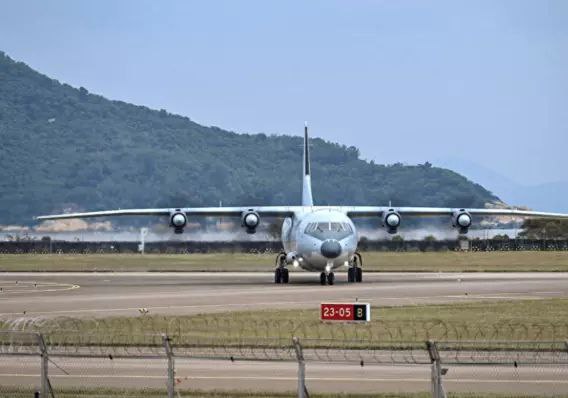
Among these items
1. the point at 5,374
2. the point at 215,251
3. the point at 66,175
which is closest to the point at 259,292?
the point at 5,374

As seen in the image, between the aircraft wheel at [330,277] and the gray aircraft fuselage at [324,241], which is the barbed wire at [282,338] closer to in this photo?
the gray aircraft fuselage at [324,241]

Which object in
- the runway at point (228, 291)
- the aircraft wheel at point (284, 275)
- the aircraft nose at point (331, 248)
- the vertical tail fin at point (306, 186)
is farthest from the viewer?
the vertical tail fin at point (306, 186)

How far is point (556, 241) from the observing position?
85.9 meters

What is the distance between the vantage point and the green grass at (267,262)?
64.7 m

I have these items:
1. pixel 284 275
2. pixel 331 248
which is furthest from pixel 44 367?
pixel 284 275

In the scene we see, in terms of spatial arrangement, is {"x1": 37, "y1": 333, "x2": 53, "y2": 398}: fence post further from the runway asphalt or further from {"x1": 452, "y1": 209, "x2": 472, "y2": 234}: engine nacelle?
{"x1": 452, "y1": 209, "x2": 472, "y2": 234}: engine nacelle

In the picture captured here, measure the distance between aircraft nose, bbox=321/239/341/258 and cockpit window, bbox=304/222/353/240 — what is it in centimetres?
38

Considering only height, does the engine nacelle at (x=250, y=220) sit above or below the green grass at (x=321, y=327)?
above

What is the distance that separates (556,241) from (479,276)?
3184 centimetres

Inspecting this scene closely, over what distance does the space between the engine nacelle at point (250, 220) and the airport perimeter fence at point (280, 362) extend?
25.3 metres

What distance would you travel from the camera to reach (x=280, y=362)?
23125 millimetres

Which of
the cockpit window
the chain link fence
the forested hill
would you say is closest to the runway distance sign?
the chain link fence

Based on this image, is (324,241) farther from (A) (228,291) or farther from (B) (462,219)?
(B) (462,219)

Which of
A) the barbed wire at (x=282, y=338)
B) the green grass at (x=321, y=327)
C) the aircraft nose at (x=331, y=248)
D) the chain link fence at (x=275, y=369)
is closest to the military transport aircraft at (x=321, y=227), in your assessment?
the aircraft nose at (x=331, y=248)
